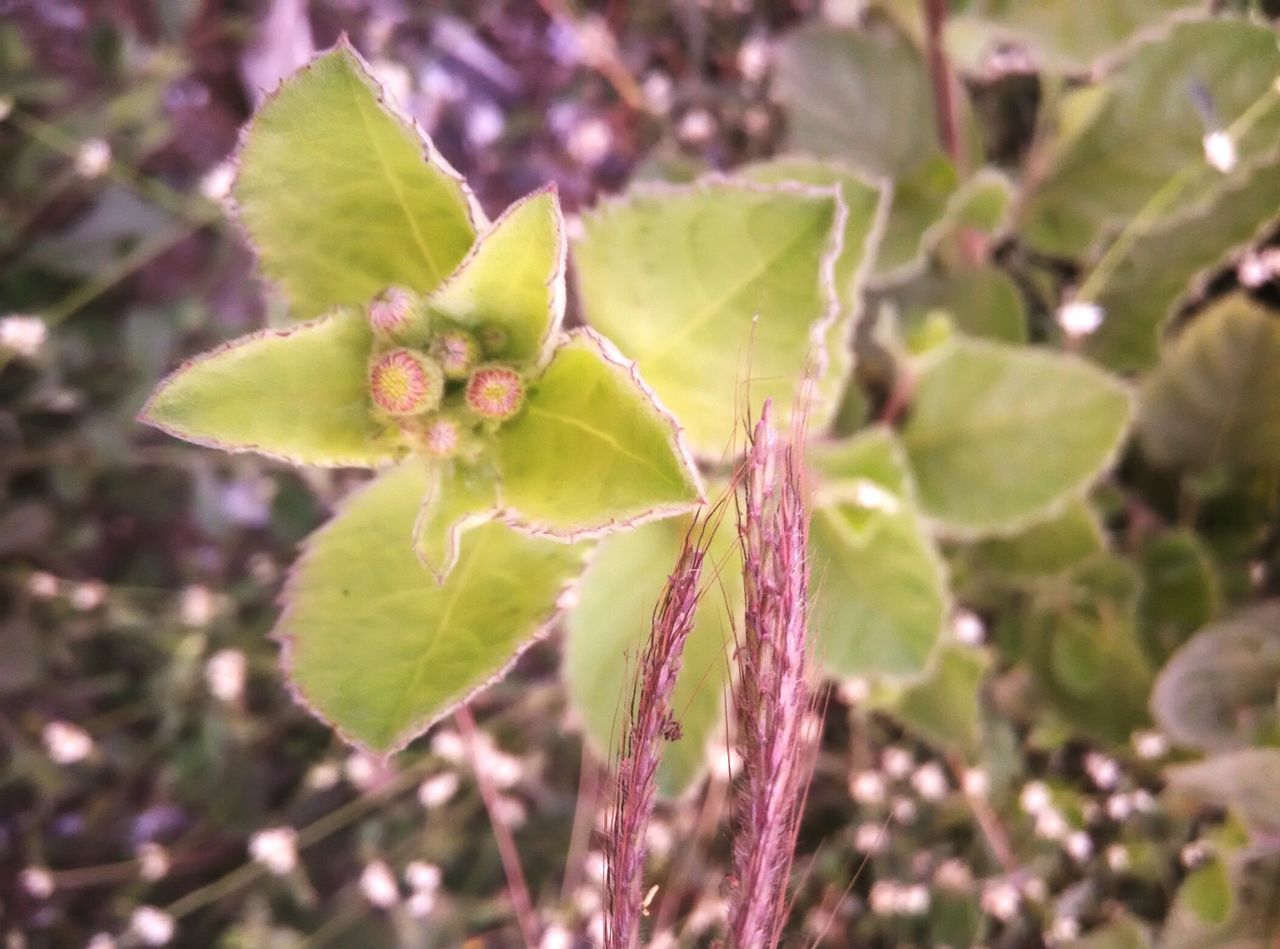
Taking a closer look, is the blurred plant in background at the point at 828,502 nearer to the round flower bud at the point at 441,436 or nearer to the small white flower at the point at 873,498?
the small white flower at the point at 873,498

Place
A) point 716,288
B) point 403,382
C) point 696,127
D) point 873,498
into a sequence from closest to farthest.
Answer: point 403,382 → point 716,288 → point 873,498 → point 696,127

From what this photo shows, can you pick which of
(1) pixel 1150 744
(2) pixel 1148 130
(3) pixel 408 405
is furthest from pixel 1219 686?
(3) pixel 408 405

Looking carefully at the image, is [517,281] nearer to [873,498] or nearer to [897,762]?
[873,498]

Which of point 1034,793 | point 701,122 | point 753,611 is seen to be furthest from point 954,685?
point 701,122

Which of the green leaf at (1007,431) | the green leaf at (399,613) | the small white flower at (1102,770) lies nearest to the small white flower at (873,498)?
the green leaf at (1007,431)

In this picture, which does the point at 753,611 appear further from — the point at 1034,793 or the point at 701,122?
the point at 701,122

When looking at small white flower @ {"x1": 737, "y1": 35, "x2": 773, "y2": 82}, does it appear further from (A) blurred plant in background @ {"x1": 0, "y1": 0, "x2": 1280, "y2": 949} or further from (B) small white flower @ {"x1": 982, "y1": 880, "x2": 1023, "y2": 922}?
(B) small white flower @ {"x1": 982, "y1": 880, "x2": 1023, "y2": 922}
